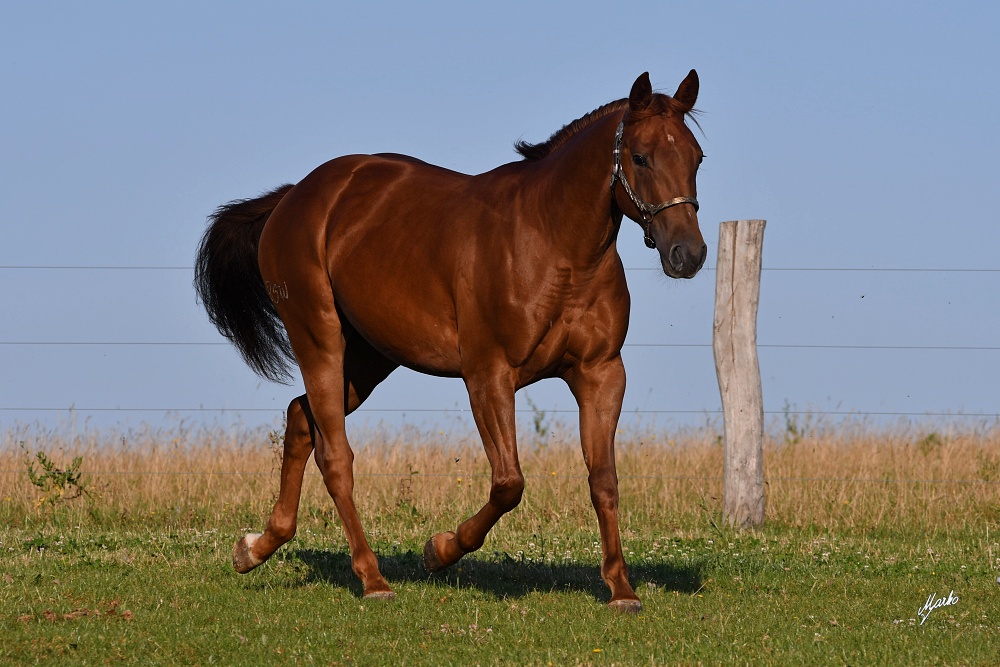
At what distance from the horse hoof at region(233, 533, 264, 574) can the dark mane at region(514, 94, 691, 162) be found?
2.56m

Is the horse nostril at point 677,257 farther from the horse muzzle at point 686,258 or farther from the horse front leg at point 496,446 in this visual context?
the horse front leg at point 496,446

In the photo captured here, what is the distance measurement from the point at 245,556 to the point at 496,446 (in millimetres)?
1809

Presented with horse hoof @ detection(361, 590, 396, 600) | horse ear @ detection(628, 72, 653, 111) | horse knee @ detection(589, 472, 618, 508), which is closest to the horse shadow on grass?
horse hoof @ detection(361, 590, 396, 600)

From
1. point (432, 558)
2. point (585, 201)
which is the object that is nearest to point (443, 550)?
point (432, 558)

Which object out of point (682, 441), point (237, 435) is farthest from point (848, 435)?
point (237, 435)

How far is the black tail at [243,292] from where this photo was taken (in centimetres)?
776

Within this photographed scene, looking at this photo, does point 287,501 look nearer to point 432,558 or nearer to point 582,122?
point 432,558

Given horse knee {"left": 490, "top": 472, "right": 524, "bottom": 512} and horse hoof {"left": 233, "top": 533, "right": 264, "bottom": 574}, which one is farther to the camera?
horse hoof {"left": 233, "top": 533, "right": 264, "bottom": 574}

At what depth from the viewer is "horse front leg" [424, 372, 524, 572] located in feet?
18.6

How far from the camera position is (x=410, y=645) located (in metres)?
5.17

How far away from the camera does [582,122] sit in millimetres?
6102

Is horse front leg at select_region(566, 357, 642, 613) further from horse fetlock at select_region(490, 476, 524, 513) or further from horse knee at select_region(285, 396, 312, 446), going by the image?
horse knee at select_region(285, 396, 312, 446)

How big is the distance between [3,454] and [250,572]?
491cm

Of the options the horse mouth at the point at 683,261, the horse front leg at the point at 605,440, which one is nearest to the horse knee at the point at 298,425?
the horse front leg at the point at 605,440
